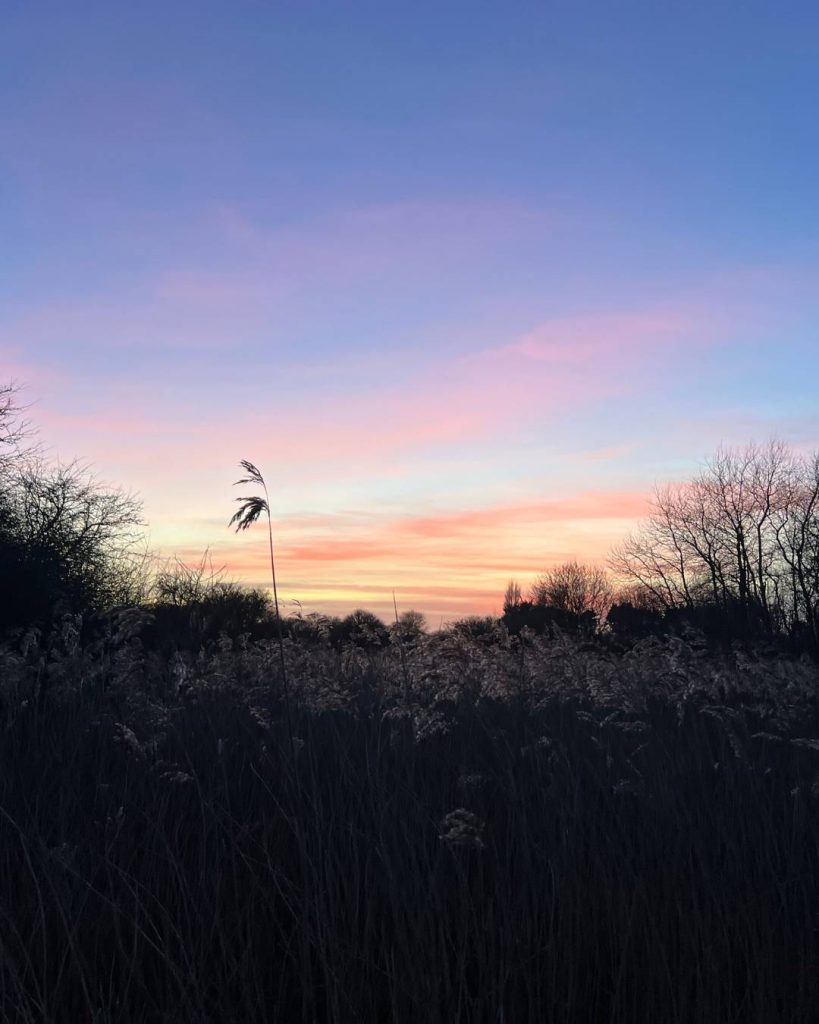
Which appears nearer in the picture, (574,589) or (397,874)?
(397,874)

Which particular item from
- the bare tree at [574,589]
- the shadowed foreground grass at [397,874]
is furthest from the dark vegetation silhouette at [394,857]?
the bare tree at [574,589]

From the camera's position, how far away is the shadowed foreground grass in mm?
2289

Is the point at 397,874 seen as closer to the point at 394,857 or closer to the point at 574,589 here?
the point at 394,857

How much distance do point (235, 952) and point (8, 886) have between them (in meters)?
0.97

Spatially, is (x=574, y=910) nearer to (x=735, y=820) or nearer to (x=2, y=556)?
(x=735, y=820)

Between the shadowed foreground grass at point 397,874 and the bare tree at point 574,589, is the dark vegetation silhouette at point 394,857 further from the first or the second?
the bare tree at point 574,589

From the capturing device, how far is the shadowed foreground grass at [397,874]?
2289 mm

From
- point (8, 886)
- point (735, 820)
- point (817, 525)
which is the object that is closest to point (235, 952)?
point (8, 886)

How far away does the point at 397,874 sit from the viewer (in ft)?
9.16

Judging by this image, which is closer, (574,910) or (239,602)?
(574,910)

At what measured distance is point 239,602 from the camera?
21.9 metres

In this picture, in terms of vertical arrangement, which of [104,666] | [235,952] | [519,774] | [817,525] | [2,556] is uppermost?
[817,525]

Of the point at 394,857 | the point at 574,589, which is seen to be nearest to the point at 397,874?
the point at 394,857

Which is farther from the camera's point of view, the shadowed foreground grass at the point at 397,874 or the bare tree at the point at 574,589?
the bare tree at the point at 574,589
